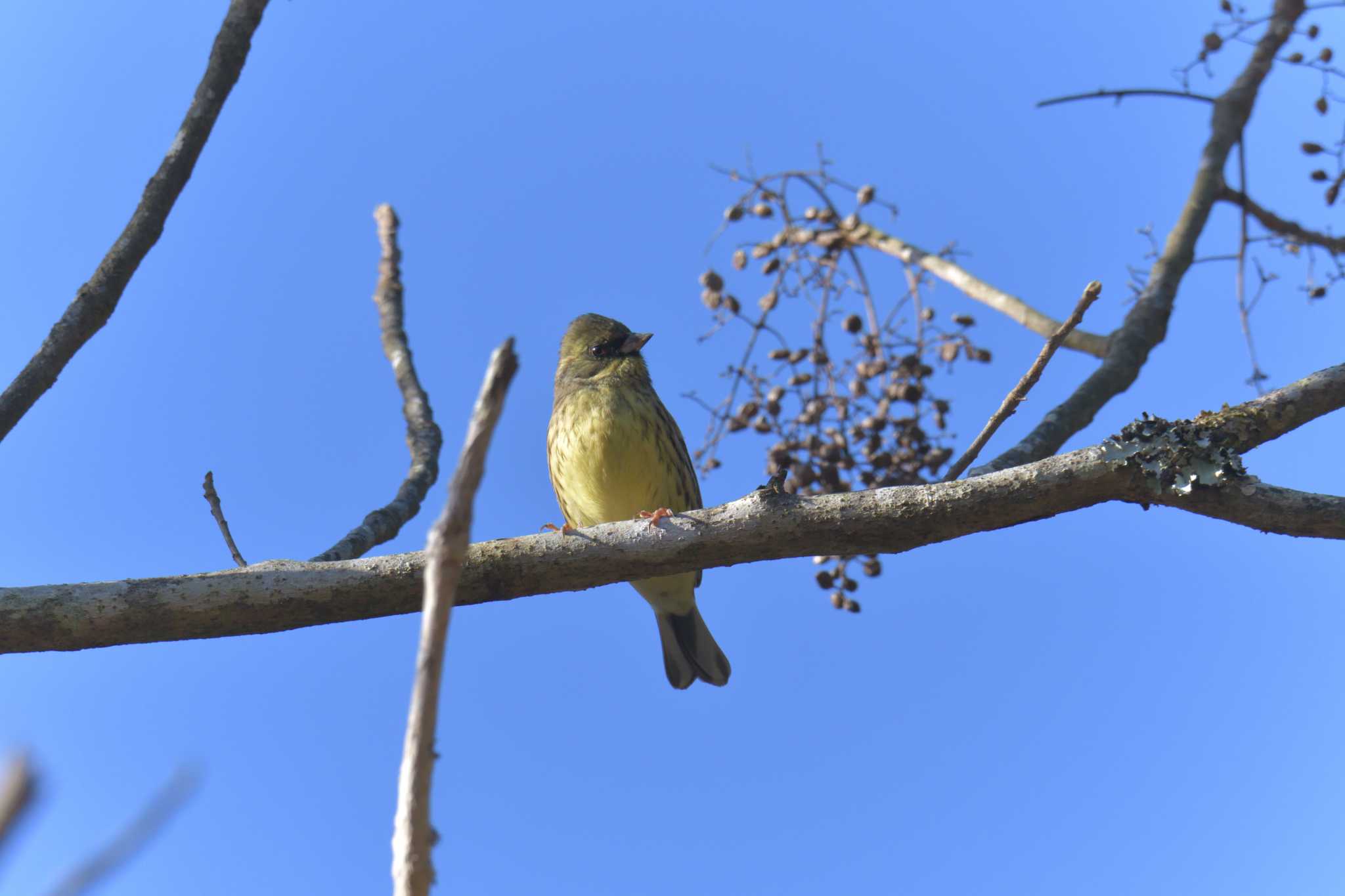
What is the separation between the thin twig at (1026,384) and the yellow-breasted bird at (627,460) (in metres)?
1.96

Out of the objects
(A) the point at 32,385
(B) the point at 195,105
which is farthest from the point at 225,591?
(B) the point at 195,105

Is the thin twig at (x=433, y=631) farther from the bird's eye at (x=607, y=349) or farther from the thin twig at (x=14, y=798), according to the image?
the bird's eye at (x=607, y=349)

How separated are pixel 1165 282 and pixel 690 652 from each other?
3032 mm

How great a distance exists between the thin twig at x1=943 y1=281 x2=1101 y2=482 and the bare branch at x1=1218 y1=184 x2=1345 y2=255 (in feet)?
11.5

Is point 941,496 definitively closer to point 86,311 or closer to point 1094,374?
point 1094,374

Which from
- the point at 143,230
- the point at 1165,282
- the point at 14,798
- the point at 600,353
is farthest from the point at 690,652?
the point at 14,798

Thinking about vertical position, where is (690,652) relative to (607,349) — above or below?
below

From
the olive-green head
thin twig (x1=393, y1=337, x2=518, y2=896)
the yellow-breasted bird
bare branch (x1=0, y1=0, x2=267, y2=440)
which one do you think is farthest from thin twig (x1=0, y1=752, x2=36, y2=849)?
the olive-green head

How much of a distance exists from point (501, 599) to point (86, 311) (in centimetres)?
172

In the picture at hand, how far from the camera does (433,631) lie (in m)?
1.27

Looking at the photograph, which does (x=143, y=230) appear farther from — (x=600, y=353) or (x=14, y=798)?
(x=14, y=798)

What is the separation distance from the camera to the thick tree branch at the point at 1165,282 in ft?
14.4

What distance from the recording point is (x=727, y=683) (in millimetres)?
6535

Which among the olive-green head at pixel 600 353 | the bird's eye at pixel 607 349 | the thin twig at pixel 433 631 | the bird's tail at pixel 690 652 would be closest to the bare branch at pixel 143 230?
the olive-green head at pixel 600 353
